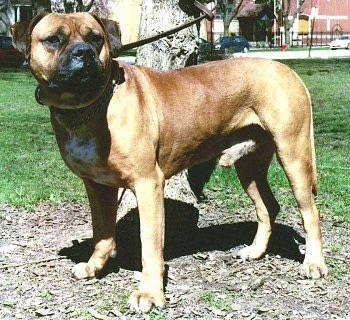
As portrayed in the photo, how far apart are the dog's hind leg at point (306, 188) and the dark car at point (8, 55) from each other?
28.3 m

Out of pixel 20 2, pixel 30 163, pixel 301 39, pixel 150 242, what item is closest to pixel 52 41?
pixel 150 242

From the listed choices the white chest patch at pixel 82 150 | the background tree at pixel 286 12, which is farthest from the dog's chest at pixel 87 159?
the background tree at pixel 286 12

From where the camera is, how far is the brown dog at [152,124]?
160 inches

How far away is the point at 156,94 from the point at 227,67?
61cm

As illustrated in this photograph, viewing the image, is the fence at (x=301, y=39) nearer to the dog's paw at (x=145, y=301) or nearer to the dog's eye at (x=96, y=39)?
the dog's eye at (x=96, y=39)

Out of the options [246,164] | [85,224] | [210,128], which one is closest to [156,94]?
[210,128]

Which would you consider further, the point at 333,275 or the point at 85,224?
the point at 85,224

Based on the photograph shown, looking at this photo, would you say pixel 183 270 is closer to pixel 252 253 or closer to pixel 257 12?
pixel 252 253

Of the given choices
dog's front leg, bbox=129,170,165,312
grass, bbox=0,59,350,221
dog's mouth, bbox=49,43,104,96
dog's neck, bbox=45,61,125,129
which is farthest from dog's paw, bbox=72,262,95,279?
grass, bbox=0,59,350,221

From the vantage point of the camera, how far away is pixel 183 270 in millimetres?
4922

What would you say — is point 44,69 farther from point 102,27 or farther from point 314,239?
point 314,239

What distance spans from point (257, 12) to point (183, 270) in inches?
2435

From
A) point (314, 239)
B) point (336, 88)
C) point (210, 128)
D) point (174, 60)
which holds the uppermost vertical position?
point (174, 60)

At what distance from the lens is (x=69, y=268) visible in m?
4.96
